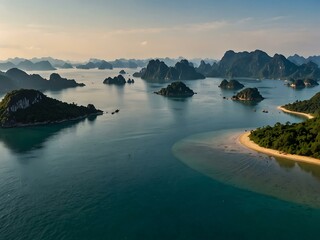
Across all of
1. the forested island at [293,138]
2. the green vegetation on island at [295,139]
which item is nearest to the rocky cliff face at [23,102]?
the forested island at [293,138]

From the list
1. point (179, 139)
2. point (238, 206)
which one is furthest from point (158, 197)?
point (179, 139)

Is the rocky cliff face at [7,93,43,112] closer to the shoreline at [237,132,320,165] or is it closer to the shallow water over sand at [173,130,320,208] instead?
the shallow water over sand at [173,130,320,208]

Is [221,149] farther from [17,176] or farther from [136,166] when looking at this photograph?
[17,176]

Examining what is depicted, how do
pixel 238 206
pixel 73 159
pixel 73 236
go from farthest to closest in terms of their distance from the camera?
pixel 73 159
pixel 238 206
pixel 73 236

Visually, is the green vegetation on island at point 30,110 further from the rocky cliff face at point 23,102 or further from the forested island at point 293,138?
the forested island at point 293,138

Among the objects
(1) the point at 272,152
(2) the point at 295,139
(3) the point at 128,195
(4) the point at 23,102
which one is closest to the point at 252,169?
(1) the point at 272,152
